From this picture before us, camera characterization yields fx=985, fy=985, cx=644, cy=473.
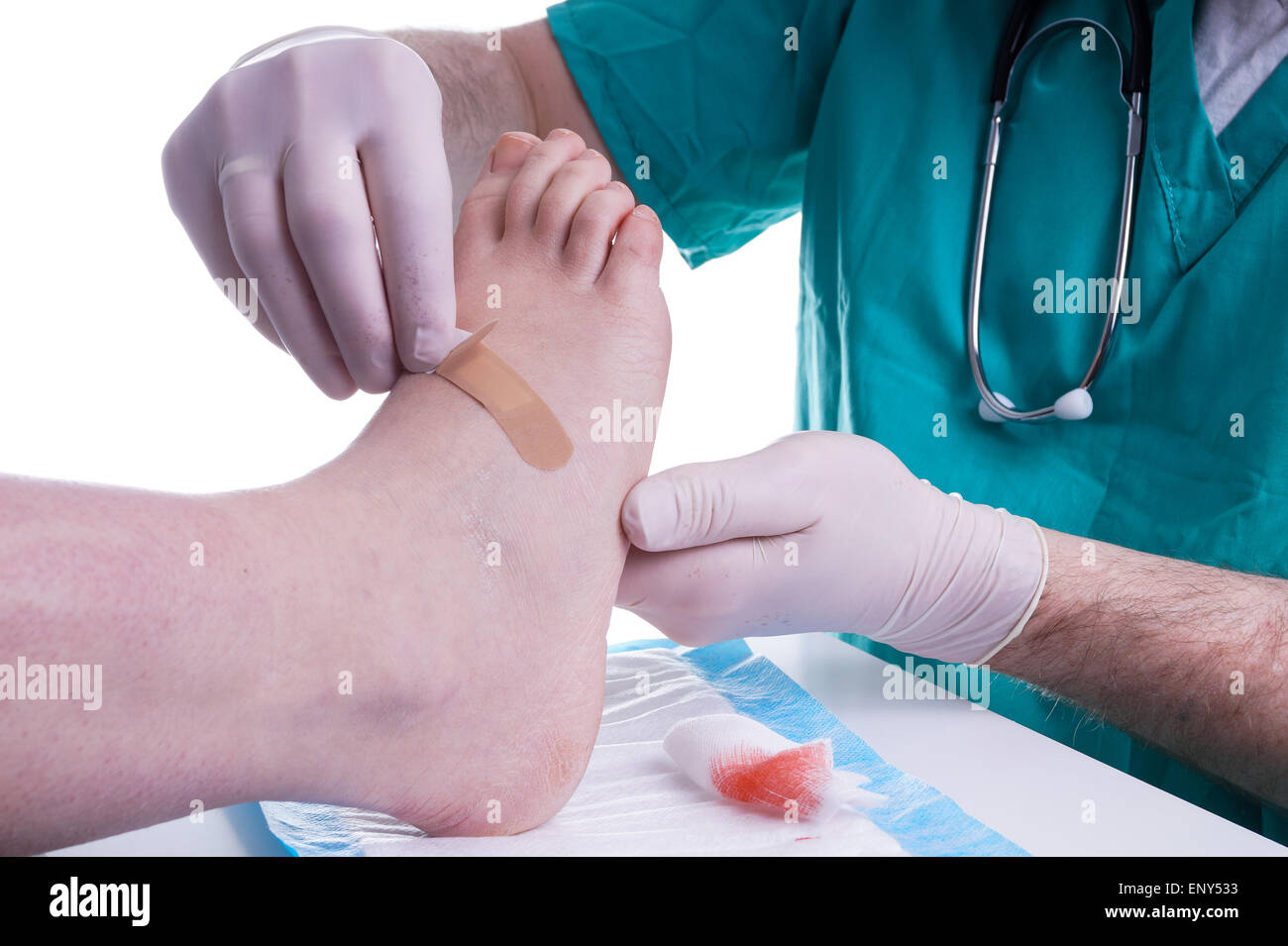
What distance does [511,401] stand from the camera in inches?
31.6

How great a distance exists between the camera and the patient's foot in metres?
0.66

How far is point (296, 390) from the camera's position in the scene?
2.14 metres

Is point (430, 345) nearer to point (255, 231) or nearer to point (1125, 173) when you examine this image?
point (255, 231)

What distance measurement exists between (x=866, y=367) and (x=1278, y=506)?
44 centimetres

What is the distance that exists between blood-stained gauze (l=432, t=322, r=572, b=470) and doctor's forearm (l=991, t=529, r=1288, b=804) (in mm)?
478

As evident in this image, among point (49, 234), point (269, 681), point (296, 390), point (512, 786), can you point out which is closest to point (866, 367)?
point (512, 786)

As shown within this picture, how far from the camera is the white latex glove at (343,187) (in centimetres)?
80

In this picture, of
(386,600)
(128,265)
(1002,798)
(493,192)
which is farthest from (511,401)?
(128,265)

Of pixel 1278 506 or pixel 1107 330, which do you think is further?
pixel 1107 330

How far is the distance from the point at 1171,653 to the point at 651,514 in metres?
0.48

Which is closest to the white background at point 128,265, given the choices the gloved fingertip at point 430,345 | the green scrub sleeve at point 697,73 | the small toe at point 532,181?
the green scrub sleeve at point 697,73

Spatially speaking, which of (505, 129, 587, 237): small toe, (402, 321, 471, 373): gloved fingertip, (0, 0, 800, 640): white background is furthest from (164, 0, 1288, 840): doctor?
(0, 0, 800, 640): white background

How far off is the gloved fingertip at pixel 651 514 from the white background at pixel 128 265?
44.6 inches

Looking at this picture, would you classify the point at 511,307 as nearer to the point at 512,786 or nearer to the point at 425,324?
the point at 425,324
